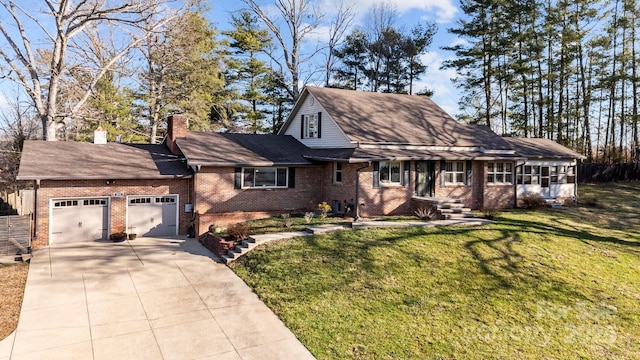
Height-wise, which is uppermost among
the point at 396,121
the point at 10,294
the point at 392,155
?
the point at 396,121

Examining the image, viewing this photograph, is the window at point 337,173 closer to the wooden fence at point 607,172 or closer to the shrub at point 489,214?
the shrub at point 489,214

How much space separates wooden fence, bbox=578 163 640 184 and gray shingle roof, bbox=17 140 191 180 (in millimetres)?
31073

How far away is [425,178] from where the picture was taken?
61.9 feet

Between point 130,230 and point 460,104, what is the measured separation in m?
31.6

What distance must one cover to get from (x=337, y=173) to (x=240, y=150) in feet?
17.1

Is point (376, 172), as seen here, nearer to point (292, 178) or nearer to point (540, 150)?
point (292, 178)

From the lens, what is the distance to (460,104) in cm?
3725

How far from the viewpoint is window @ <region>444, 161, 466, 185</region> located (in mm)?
19531

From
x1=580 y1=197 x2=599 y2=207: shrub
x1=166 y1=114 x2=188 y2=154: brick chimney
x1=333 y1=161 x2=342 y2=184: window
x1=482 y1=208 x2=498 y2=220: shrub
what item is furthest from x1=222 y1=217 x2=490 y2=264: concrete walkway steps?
x1=580 y1=197 x2=599 y2=207: shrub

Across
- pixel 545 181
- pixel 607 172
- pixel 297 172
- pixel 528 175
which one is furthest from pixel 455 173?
pixel 607 172

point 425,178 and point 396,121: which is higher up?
point 396,121

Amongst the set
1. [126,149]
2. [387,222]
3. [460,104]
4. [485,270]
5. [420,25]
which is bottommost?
[485,270]

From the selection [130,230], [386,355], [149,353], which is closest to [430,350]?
[386,355]

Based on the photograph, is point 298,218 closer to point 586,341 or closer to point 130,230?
point 130,230
